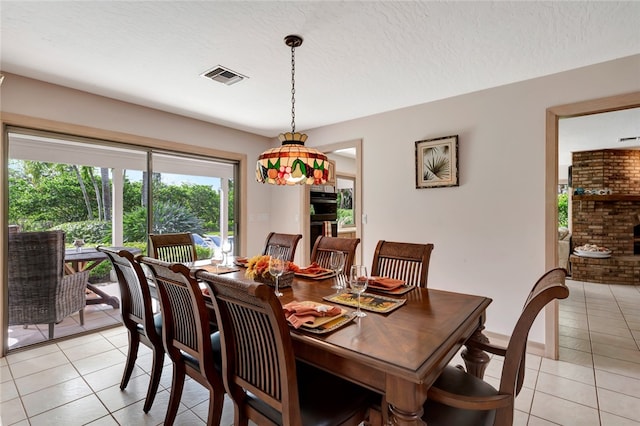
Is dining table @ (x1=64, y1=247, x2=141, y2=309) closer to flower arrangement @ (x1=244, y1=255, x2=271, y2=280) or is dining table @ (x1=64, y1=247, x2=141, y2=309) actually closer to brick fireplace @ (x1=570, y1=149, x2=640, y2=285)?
flower arrangement @ (x1=244, y1=255, x2=271, y2=280)

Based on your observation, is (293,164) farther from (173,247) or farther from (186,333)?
(173,247)

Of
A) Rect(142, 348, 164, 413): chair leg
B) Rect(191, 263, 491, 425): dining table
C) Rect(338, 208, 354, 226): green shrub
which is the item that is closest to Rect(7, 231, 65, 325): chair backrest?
Rect(142, 348, 164, 413): chair leg

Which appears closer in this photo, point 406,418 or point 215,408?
point 406,418

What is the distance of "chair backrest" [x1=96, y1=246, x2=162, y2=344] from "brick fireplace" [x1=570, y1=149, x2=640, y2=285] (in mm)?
6693

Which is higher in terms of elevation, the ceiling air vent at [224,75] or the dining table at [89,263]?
the ceiling air vent at [224,75]

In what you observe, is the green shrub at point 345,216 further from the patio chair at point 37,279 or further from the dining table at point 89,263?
the patio chair at point 37,279

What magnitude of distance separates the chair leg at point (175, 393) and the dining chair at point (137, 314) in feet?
0.86

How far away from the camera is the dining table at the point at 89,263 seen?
9.89 feet

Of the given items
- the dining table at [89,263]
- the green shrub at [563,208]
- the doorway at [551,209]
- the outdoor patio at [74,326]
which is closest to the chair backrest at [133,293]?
the dining table at [89,263]

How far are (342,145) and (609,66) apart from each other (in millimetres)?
2562

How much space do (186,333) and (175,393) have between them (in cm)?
41

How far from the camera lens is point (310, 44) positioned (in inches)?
85.0

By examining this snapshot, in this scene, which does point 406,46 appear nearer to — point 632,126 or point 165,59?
point 165,59

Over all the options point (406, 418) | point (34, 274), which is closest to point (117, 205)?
point (34, 274)
